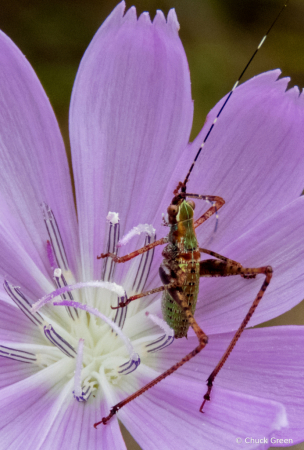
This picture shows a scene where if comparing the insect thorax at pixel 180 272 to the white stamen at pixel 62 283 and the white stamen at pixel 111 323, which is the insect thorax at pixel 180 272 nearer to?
the white stamen at pixel 111 323

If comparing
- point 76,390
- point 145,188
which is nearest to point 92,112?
point 145,188

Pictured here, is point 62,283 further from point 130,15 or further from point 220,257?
point 130,15

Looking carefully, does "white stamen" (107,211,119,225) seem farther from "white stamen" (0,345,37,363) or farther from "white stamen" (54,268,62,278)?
"white stamen" (0,345,37,363)

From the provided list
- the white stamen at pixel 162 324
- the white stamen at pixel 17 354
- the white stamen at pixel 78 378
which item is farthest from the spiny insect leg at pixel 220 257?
the white stamen at pixel 17 354

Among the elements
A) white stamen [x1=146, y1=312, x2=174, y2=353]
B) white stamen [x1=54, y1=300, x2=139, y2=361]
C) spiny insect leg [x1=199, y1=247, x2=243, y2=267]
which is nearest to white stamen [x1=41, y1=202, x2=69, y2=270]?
white stamen [x1=54, y1=300, x2=139, y2=361]

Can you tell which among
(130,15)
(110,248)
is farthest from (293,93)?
(110,248)

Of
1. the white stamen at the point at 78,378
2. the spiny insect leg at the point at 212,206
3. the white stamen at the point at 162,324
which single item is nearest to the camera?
the white stamen at the point at 78,378
